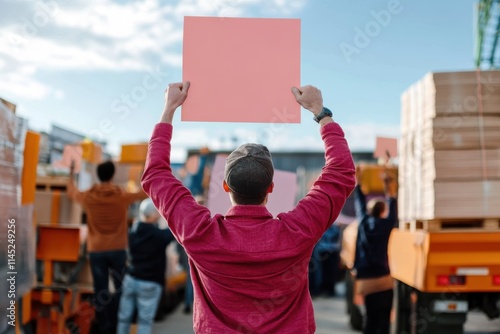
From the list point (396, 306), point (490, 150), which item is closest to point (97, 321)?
point (396, 306)

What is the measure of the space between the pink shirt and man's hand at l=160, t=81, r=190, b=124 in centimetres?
22

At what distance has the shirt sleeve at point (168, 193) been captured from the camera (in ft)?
6.74

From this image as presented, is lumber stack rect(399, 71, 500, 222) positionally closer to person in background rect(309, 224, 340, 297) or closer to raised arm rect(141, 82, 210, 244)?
raised arm rect(141, 82, 210, 244)

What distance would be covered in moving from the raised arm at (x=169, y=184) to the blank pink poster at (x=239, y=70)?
68 millimetres

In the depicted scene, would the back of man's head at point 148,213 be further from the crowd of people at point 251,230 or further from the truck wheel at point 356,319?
the truck wheel at point 356,319

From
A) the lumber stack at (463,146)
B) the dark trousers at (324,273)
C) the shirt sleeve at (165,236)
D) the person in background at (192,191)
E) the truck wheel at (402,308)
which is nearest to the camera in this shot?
the lumber stack at (463,146)

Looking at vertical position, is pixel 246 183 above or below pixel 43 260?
above

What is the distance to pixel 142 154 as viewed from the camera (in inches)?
405

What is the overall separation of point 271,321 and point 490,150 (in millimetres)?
3965

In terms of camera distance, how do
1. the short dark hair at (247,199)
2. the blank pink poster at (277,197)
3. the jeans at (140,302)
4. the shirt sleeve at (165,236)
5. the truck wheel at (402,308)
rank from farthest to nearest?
the truck wheel at (402,308) < the shirt sleeve at (165,236) < the jeans at (140,302) < the blank pink poster at (277,197) < the short dark hair at (247,199)

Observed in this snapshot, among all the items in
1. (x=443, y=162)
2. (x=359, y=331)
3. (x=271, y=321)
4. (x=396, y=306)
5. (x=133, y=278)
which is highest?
(x=443, y=162)

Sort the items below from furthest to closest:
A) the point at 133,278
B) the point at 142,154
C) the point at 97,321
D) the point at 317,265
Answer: the point at 317,265
the point at 142,154
the point at 97,321
the point at 133,278

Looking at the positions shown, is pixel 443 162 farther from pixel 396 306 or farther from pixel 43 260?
pixel 43 260

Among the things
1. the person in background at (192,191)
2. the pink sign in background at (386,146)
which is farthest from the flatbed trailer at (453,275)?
the person in background at (192,191)
